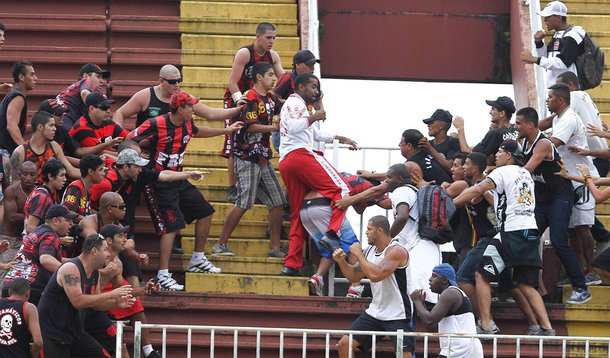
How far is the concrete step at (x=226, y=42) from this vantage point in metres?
17.5

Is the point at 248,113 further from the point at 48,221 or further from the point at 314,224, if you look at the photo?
the point at 48,221

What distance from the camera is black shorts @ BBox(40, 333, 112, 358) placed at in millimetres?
12367

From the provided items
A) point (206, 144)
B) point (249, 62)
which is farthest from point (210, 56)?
point (249, 62)

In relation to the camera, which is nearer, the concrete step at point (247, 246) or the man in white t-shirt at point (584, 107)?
the concrete step at point (247, 246)

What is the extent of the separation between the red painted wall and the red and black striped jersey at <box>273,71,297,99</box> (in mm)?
4370

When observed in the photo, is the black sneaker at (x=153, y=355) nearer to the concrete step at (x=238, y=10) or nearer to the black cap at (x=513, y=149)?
the black cap at (x=513, y=149)

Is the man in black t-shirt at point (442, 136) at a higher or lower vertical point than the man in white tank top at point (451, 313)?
higher

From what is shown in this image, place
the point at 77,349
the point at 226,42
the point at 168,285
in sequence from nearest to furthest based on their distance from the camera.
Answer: the point at 77,349, the point at 168,285, the point at 226,42

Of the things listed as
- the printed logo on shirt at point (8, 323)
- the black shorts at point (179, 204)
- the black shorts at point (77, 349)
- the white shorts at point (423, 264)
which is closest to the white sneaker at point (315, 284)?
the white shorts at point (423, 264)

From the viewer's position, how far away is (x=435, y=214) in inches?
538

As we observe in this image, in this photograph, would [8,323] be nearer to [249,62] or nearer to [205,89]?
[249,62]

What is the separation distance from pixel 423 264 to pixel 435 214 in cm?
49

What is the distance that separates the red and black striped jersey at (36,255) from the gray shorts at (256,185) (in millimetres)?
2354

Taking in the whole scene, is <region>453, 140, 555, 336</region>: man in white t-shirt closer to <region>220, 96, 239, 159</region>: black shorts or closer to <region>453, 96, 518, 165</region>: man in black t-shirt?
<region>453, 96, 518, 165</region>: man in black t-shirt
